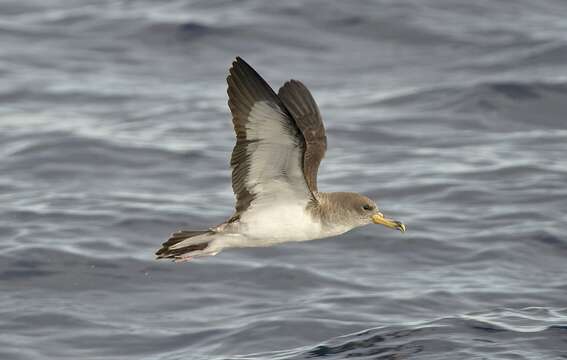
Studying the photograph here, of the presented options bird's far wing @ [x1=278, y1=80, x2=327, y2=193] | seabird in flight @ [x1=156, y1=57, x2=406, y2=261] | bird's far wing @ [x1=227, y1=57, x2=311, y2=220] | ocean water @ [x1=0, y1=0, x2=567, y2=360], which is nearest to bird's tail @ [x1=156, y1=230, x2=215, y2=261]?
seabird in flight @ [x1=156, y1=57, x2=406, y2=261]

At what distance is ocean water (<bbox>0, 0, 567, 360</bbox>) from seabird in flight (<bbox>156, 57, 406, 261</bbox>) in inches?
51.8

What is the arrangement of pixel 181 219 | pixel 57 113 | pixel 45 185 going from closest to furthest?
pixel 181 219 → pixel 45 185 → pixel 57 113

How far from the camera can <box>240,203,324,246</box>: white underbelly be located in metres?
8.69

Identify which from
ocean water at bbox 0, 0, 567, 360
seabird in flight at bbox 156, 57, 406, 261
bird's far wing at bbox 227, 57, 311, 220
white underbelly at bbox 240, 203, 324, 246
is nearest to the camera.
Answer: bird's far wing at bbox 227, 57, 311, 220

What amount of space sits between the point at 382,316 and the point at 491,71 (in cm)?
768

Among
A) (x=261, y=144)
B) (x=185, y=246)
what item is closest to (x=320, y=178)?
(x=185, y=246)

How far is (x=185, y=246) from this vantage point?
8.95 metres

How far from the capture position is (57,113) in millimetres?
16312

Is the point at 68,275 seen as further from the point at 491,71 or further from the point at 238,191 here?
the point at 491,71

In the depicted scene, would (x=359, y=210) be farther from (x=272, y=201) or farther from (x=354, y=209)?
(x=272, y=201)

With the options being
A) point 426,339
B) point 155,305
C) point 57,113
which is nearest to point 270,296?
point 155,305

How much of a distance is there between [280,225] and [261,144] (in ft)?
2.52

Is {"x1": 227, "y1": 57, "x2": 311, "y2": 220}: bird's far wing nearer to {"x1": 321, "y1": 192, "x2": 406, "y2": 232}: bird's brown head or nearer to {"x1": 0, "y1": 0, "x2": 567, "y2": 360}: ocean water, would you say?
{"x1": 321, "y1": 192, "x2": 406, "y2": 232}: bird's brown head

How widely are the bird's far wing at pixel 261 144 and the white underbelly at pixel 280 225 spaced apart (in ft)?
0.28
